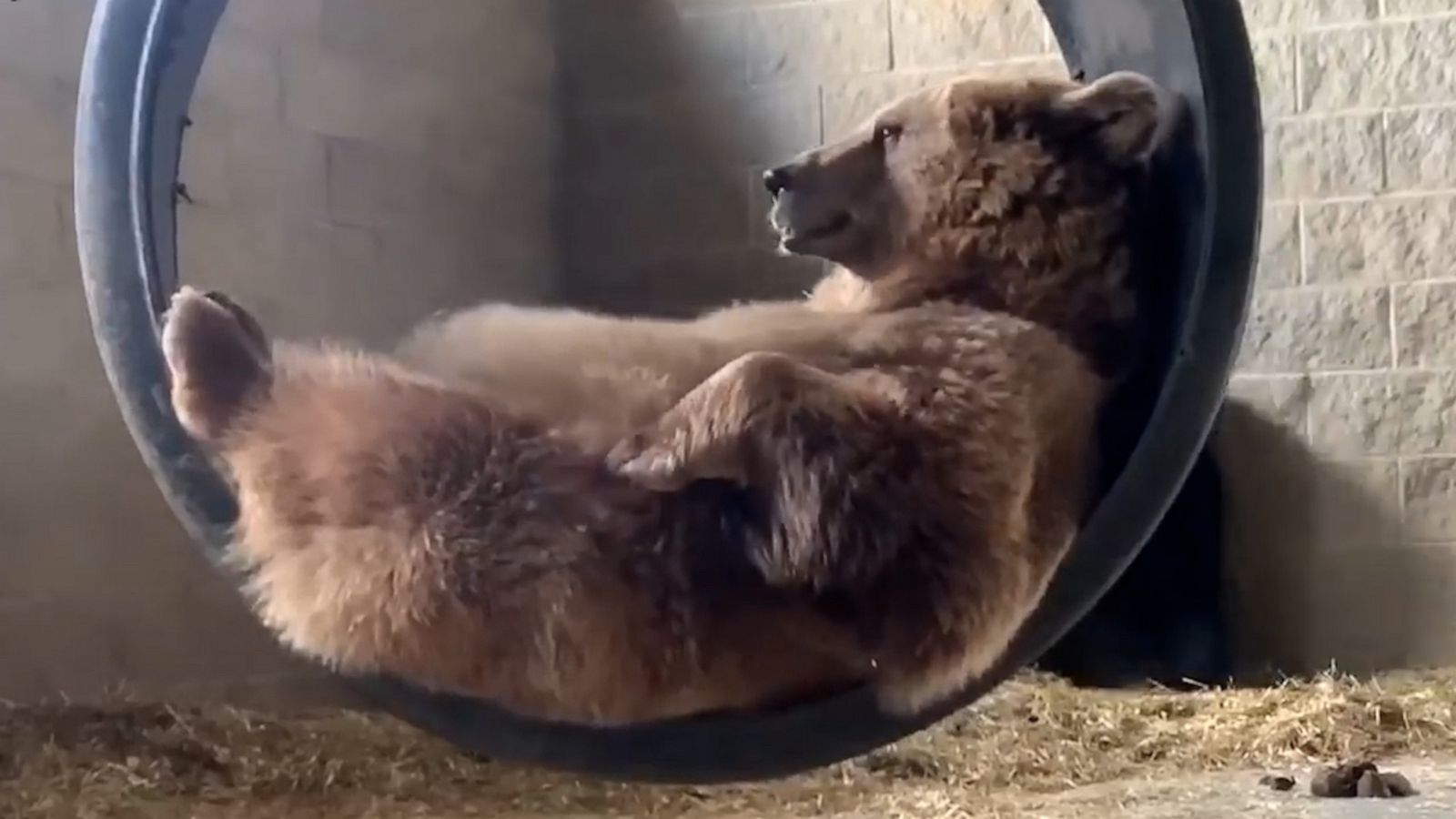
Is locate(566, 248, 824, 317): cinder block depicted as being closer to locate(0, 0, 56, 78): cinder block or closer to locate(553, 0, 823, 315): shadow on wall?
locate(553, 0, 823, 315): shadow on wall

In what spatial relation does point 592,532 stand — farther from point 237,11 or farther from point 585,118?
point 585,118

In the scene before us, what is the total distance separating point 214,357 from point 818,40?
2138 millimetres

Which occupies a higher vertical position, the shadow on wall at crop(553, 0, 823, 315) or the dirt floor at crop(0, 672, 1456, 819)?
the shadow on wall at crop(553, 0, 823, 315)

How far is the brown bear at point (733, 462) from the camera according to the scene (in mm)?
779

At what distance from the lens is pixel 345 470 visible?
0.82 meters

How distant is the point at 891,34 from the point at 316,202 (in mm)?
982

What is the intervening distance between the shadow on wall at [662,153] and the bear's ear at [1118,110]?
5.75 feet

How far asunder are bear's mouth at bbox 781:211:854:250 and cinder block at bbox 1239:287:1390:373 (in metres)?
2.21

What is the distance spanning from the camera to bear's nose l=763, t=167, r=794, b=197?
933 mm

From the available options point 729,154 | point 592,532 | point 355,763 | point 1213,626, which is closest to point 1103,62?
point 592,532

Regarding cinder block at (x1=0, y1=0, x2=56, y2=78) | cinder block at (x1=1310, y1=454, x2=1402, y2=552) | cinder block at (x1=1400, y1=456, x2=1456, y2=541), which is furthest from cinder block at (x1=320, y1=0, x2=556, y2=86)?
cinder block at (x1=1400, y1=456, x2=1456, y2=541)

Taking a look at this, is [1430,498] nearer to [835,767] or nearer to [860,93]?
[860,93]

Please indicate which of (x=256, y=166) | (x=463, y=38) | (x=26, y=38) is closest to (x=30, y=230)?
(x=26, y=38)

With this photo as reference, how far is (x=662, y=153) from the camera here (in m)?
2.75
